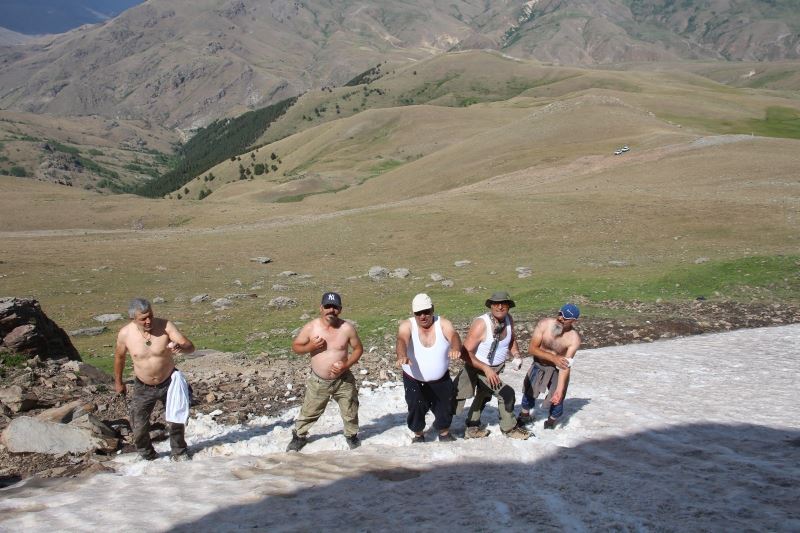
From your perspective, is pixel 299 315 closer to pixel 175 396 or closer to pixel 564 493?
pixel 175 396

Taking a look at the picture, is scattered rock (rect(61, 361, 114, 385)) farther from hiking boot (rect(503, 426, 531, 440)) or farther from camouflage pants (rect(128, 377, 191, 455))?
hiking boot (rect(503, 426, 531, 440))

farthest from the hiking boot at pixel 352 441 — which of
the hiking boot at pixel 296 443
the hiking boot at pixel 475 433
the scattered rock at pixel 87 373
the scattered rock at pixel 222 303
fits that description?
the scattered rock at pixel 222 303

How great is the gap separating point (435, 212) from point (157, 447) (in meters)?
32.1

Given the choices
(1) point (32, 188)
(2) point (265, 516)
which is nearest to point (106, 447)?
(2) point (265, 516)

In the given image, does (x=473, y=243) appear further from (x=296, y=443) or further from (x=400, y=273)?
(x=296, y=443)

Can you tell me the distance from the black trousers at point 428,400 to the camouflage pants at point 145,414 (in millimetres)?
3575

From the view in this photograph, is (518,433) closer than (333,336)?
No

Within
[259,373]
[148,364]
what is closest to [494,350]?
[148,364]

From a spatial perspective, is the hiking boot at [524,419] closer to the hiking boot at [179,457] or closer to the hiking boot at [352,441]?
the hiking boot at [352,441]

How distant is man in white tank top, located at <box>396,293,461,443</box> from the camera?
28.6 ft

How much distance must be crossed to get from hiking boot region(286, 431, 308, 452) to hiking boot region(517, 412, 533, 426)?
3.84 metres

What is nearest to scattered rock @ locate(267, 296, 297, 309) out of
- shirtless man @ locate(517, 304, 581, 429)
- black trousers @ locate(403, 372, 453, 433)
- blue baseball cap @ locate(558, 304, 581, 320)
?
black trousers @ locate(403, 372, 453, 433)

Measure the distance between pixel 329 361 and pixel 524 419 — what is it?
394 cm

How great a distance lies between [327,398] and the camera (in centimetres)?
902
